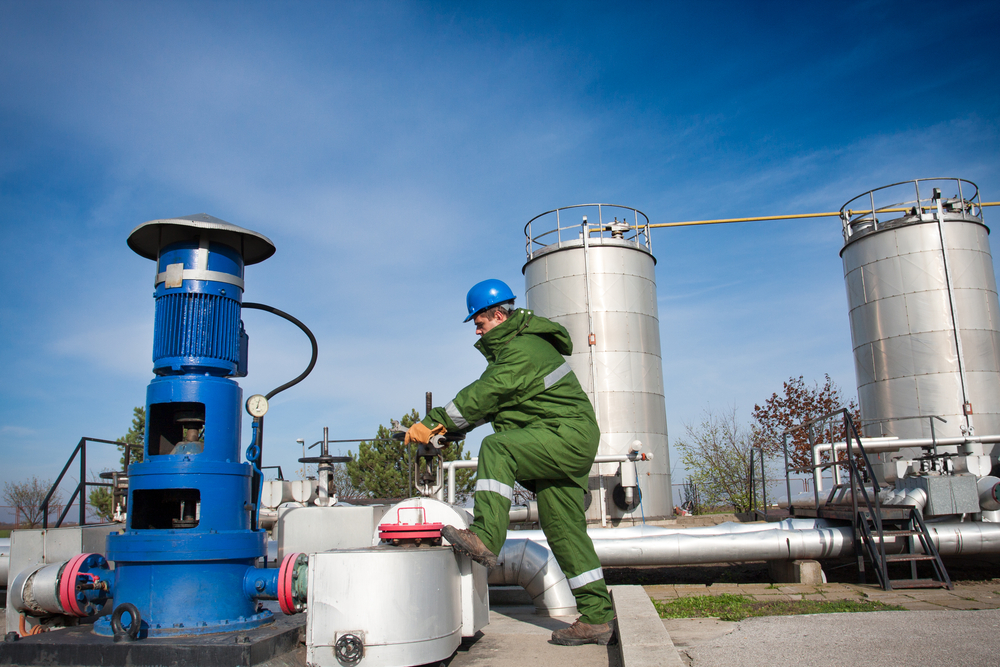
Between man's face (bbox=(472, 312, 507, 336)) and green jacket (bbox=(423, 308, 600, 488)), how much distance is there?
0.50 ft

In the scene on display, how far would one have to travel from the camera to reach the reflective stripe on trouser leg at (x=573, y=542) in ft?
12.4

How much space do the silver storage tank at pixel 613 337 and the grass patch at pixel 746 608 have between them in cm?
690

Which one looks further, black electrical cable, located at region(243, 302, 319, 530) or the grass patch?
the grass patch

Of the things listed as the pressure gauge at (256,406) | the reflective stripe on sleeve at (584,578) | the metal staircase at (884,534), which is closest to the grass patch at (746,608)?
the reflective stripe on sleeve at (584,578)

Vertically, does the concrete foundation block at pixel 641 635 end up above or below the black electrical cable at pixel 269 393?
below

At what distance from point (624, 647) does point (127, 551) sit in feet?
7.89

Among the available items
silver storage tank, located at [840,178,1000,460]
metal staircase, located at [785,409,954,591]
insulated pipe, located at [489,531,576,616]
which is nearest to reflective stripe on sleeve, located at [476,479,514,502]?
insulated pipe, located at [489,531,576,616]

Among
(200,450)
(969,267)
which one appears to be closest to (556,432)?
(200,450)

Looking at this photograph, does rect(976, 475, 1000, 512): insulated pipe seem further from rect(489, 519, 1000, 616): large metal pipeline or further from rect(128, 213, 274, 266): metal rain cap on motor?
rect(128, 213, 274, 266): metal rain cap on motor

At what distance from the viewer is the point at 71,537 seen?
502cm

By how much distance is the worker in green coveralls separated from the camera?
142 inches

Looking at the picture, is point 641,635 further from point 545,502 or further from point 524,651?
point 545,502

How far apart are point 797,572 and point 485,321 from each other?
5.77m

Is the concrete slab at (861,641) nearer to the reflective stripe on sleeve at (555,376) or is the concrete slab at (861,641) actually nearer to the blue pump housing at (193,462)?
the reflective stripe on sleeve at (555,376)
